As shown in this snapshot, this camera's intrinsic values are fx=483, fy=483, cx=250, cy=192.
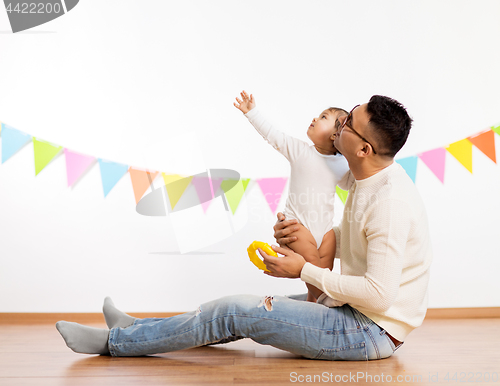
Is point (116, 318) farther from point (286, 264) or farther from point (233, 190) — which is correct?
point (233, 190)

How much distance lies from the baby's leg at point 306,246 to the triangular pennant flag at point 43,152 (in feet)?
4.62

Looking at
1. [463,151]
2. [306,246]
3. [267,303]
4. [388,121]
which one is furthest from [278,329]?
[463,151]

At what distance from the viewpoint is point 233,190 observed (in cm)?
244

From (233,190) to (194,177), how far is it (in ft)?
0.68

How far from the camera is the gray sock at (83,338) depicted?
1.41 metres

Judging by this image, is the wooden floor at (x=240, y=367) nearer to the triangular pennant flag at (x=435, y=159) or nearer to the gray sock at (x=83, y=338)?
the gray sock at (x=83, y=338)

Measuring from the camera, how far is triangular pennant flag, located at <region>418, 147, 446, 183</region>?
2441mm

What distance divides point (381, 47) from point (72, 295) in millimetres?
1986

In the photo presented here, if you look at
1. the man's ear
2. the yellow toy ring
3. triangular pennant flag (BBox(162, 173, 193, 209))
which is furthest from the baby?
triangular pennant flag (BBox(162, 173, 193, 209))

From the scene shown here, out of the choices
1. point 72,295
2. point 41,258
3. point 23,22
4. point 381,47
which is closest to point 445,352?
point 381,47

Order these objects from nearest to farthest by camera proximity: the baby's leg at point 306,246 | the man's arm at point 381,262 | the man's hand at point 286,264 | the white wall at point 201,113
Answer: the man's arm at point 381,262, the man's hand at point 286,264, the baby's leg at point 306,246, the white wall at point 201,113

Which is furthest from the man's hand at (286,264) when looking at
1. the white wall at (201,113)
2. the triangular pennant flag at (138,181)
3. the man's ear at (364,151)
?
the triangular pennant flag at (138,181)

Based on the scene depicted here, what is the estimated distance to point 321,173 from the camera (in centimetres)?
164

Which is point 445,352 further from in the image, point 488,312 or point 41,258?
point 41,258
